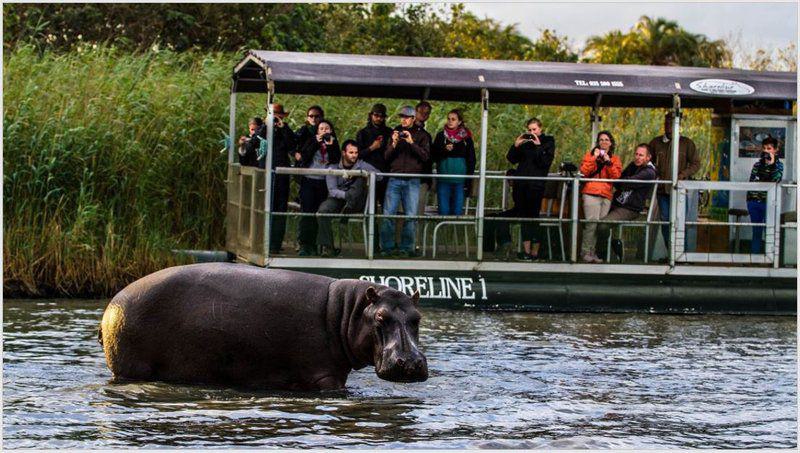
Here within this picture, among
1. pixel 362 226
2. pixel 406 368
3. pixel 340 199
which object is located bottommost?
A: pixel 406 368

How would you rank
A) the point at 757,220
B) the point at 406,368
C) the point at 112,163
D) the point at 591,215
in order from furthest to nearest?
the point at 112,163 < the point at 757,220 < the point at 591,215 < the point at 406,368

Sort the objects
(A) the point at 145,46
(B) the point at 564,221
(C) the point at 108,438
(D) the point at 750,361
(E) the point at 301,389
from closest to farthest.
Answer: (C) the point at 108,438, (E) the point at 301,389, (D) the point at 750,361, (B) the point at 564,221, (A) the point at 145,46

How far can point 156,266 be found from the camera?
17891 millimetres

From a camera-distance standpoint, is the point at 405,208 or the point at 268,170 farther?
the point at 405,208

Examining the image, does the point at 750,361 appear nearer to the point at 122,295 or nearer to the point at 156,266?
the point at 122,295

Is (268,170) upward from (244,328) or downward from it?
upward

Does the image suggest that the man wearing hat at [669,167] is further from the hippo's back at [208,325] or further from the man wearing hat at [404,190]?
the hippo's back at [208,325]

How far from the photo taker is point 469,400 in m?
11.1

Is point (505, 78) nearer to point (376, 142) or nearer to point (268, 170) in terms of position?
point (376, 142)

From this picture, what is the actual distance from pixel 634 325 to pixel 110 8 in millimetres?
17771

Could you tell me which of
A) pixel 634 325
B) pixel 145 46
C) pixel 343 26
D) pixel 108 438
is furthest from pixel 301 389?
pixel 343 26

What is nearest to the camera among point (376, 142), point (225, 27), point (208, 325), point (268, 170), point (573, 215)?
point (208, 325)

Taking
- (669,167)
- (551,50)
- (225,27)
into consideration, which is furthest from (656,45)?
(669,167)

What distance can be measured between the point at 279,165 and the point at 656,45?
34434 mm
